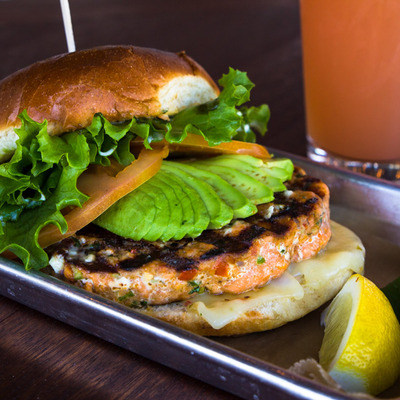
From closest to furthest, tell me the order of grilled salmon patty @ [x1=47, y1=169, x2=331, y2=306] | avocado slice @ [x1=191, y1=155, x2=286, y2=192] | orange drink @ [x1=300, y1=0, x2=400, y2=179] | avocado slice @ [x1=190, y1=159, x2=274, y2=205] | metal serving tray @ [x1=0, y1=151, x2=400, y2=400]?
metal serving tray @ [x1=0, y1=151, x2=400, y2=400]
grilled salmon patty @ [x1=47, y1=169, x2=331, y2=306]
avocado slice @ [x1=190, y1=159, x2=274, y2=205]
avocado slice @ [x1=191, y1=155, x2=286, y2=192]
orange drink @ [x1=300, y1=0, x2=400, y2=179]

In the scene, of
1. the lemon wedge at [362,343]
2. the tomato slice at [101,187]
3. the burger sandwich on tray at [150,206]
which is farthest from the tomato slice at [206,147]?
the lemon wedge at [362,343]

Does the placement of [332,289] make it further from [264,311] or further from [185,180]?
[185,180]

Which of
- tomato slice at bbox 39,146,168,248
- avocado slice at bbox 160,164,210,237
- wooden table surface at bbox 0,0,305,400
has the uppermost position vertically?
tomato slice at bbox 39,146,168,248

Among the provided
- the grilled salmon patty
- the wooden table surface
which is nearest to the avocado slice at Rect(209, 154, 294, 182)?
the grilled salmon patty

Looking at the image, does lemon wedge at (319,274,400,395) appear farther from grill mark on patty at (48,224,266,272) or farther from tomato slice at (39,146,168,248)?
tomato slice at (39,146,168,248)

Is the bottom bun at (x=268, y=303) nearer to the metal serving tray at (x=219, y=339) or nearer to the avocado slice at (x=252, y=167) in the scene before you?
the metal serving tray at (x=219, y=339)

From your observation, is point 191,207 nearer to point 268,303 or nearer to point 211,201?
point 211,201

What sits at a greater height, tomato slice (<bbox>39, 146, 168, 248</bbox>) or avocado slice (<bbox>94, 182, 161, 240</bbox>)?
tomato slice (<bbox>39, 146, 168, 248</bbox>)

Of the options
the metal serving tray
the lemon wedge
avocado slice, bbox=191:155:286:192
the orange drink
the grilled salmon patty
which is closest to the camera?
the metal serving tray
